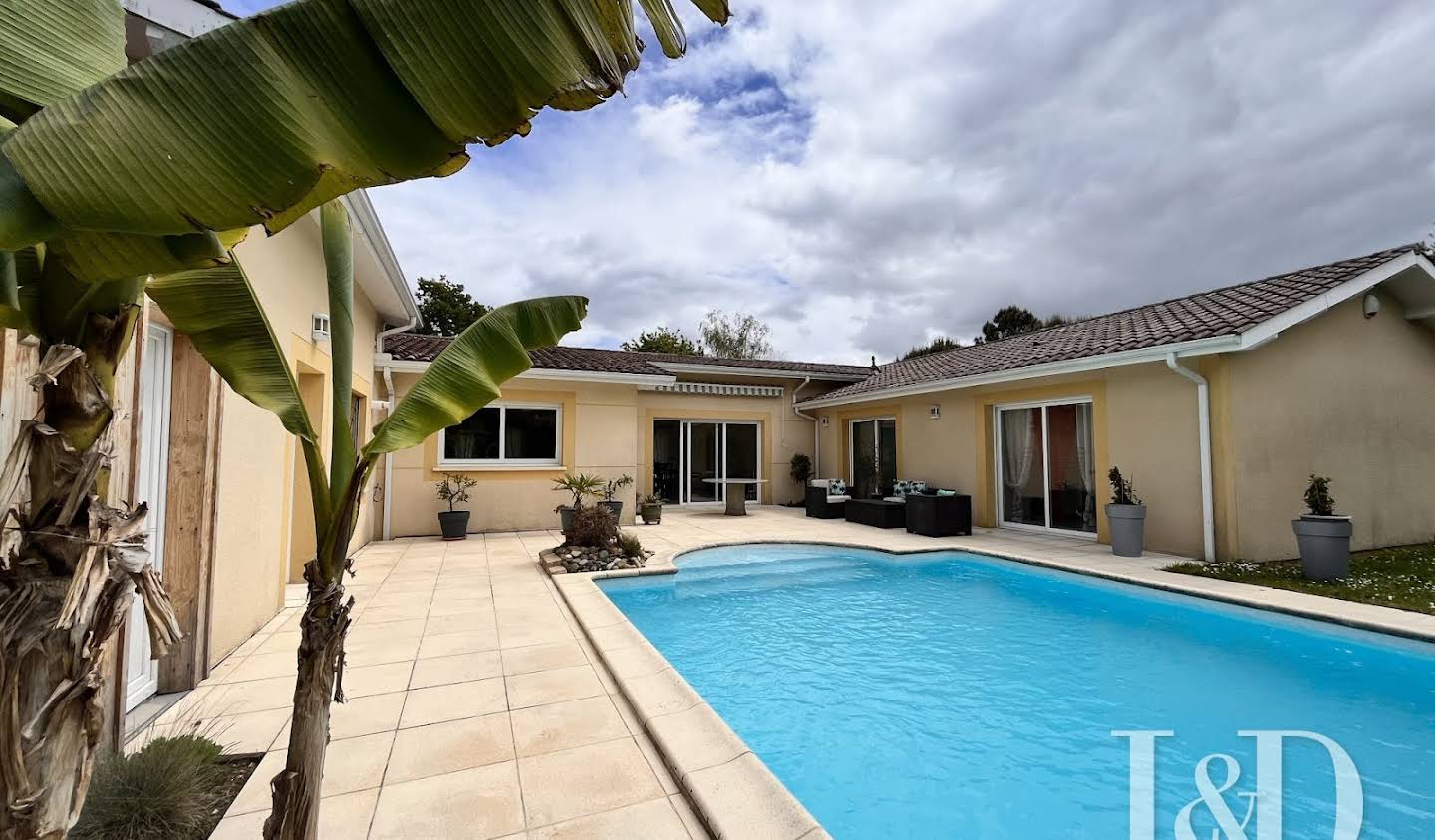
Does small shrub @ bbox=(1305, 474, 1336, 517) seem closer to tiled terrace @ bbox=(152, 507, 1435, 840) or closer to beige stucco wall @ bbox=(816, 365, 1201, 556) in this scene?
beige stucco wall @ bbox=(816, 365, 1201, 556)

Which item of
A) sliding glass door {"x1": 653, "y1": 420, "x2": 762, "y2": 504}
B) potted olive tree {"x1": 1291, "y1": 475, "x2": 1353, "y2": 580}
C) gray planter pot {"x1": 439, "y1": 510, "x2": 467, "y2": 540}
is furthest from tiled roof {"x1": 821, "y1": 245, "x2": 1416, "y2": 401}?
gray planter pot {"x1": 439, "y1": 510, "x2": 467, "y2": 540}

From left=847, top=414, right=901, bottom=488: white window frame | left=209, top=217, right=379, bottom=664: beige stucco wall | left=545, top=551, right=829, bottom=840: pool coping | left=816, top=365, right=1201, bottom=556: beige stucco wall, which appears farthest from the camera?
left=847, top=414, right=901, bottom=488: white window frame

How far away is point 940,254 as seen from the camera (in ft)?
89.2

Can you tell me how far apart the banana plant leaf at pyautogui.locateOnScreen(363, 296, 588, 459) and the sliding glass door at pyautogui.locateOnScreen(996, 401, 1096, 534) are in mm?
13034

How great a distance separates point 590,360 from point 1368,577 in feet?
53.9

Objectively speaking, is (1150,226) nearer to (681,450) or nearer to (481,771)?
(681,450)

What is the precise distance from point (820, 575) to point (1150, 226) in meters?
22.3

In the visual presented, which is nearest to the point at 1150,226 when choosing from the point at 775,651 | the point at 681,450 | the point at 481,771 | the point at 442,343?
the point at 681,450

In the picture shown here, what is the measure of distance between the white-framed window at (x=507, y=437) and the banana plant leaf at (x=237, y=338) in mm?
11932

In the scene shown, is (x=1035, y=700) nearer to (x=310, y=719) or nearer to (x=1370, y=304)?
(x=310, y=719)

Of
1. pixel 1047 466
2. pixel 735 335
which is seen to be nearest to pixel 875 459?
pixel 1047 466

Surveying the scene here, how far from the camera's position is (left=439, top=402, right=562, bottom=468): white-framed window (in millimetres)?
13922

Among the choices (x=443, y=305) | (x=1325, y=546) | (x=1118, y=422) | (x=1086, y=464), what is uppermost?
(x=443, y=305)

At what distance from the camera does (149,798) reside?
2.88 m
